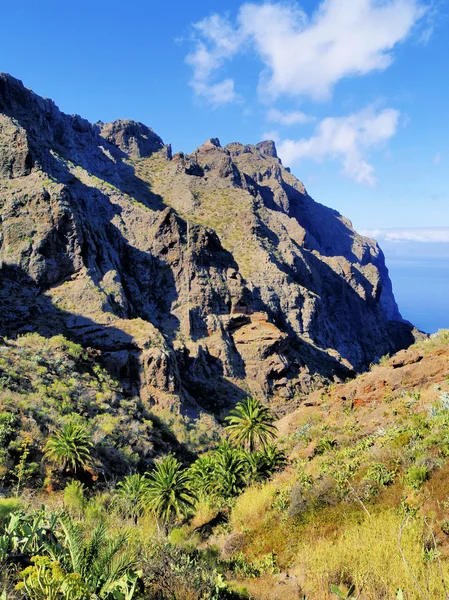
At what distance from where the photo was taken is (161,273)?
73.0 m

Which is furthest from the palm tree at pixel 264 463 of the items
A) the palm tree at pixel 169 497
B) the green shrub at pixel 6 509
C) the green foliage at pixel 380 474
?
the green shrub at pixel 6 509

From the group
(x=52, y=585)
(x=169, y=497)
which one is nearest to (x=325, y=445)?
(x=169, y=497)

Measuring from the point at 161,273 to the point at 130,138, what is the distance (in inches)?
3082

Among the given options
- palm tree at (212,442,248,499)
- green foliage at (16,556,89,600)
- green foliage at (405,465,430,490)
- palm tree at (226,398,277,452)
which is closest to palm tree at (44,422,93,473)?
palm tree at (212,442,248,499)

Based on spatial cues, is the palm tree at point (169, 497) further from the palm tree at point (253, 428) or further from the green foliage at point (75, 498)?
the palm tree at point (253, 428)

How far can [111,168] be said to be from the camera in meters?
105

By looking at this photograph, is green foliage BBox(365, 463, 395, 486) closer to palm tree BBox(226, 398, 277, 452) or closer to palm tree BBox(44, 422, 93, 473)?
palm tree BBox(226, 398, 277, 452)

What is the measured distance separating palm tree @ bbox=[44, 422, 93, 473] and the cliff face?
2313 centimetres

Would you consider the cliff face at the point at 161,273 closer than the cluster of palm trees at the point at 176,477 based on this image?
No

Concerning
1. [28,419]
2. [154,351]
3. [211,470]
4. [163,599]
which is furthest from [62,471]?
[154,351]

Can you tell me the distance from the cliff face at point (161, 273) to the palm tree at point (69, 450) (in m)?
23.1

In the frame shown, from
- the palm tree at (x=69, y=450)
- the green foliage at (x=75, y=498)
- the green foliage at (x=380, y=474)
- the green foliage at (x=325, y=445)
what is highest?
the green foliage at (x=380, y=474)

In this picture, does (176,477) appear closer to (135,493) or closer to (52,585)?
(135,493)

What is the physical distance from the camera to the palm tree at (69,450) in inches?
827
